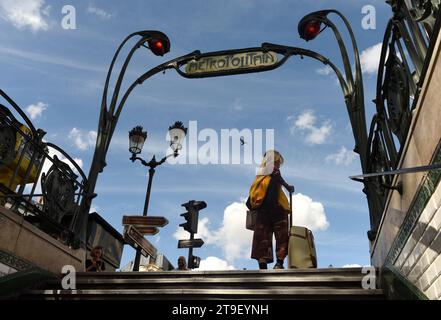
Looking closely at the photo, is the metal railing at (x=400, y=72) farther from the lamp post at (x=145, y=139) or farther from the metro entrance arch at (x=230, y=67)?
the lamp post at (x=145, y=139)

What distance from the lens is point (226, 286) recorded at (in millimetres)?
4773

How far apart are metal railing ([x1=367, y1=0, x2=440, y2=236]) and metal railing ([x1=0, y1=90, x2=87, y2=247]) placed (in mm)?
4687

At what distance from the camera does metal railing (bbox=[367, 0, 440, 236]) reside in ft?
9.32

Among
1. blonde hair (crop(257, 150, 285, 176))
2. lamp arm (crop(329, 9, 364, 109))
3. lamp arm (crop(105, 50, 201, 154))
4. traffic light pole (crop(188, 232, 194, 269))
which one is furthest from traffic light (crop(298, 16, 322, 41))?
traffic light pole (crop(188, 232, 194, 269))

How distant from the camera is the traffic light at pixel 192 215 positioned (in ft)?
34.8

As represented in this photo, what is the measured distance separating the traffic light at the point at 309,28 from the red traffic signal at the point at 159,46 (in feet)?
10.5

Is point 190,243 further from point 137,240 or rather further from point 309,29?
point 309,29

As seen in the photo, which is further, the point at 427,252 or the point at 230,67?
the point at 230,67

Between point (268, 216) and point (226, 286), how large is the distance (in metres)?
2.63

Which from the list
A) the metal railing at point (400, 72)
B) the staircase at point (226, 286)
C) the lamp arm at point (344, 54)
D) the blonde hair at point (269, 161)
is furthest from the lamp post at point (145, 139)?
the metal railing at point (400, 72)

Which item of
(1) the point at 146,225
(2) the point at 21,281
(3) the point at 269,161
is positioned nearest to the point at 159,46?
(3) the point at 269,161
